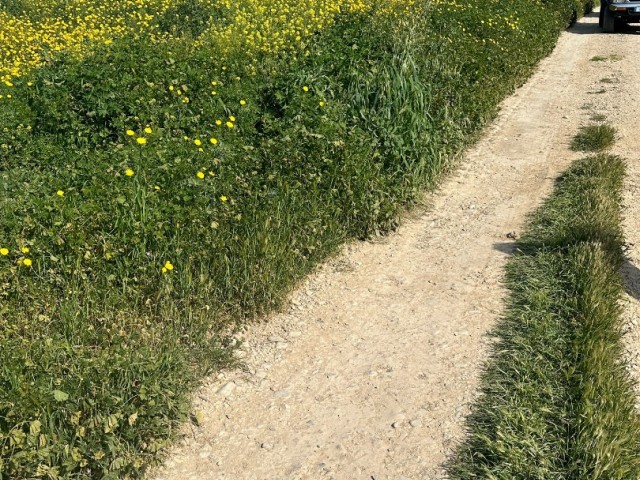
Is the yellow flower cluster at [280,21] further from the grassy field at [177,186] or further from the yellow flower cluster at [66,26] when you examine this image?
the yellow flower cluster at [66,26]

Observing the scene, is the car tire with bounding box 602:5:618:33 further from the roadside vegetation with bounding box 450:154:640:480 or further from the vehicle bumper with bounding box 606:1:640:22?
the roadside vegetation with bounding box 450:154:640:480

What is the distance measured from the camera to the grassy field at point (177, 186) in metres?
3.43

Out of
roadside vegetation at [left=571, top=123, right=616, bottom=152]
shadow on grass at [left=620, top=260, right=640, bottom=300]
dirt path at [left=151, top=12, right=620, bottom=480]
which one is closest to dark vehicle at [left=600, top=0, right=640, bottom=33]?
roadside vegetation at [left=571, top=123, right=616, bottom=152]

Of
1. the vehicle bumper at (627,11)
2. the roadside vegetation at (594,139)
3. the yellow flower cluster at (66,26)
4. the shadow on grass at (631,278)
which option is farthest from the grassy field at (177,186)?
the vehicle bumper at (627,11)

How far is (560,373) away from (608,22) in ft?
68.3

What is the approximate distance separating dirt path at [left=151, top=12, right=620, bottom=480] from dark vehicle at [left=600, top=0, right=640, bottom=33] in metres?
16.5

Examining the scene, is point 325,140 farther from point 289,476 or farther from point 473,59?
point 473,59

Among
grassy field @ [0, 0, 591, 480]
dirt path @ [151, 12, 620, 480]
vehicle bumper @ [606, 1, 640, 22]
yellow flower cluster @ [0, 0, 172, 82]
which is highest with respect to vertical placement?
yellow flower cluster @ [0, 0, 172, 82]

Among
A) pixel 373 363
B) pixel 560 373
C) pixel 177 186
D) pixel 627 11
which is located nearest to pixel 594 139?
pixel 560 373

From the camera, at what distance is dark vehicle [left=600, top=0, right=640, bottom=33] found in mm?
21016

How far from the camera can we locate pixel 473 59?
876cm

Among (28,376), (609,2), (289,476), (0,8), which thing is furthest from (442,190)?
(609,2)

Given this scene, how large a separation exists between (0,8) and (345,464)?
39.9ft

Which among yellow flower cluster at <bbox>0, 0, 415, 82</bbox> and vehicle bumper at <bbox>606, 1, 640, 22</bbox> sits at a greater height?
yellow flower cluster at <bbox>0, 0, 415, 82</bbox>
